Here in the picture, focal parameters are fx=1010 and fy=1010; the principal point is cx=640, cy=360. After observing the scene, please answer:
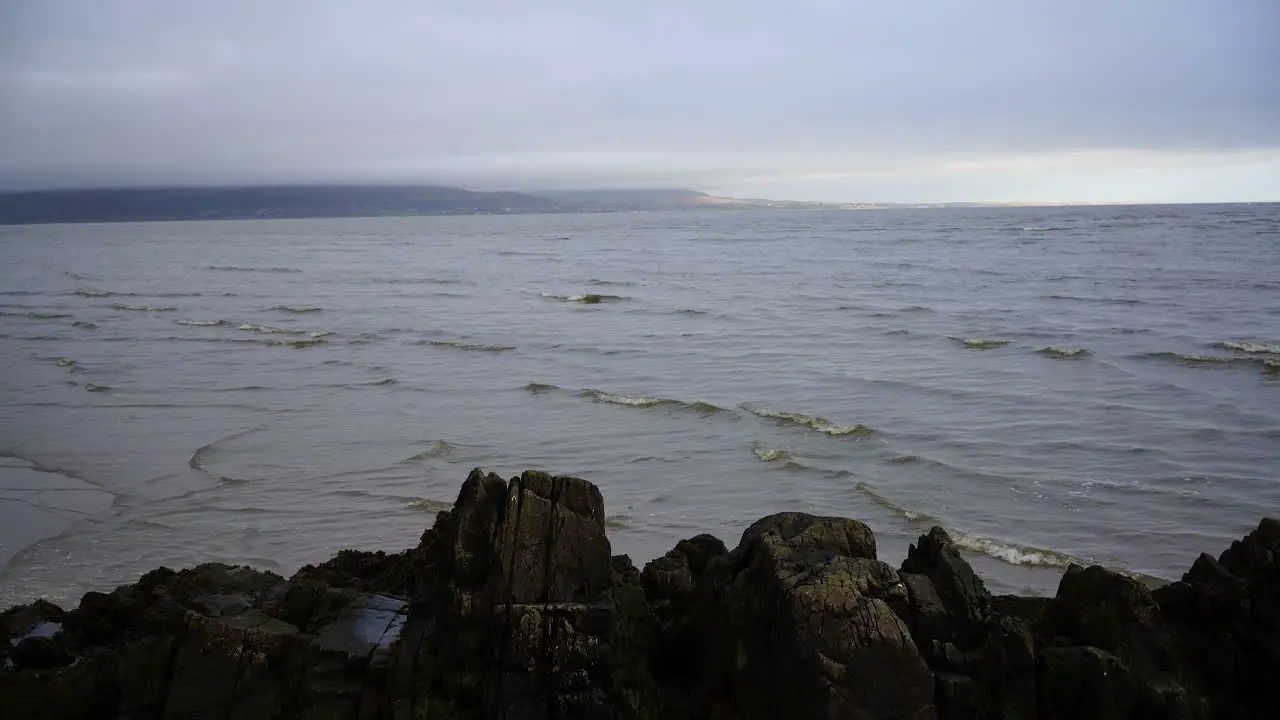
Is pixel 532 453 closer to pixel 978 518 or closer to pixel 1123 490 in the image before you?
pixel 978 518

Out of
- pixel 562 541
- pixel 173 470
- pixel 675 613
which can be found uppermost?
pixel 562 541

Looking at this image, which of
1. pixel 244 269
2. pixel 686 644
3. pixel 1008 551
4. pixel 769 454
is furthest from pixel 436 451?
pixel 244 269

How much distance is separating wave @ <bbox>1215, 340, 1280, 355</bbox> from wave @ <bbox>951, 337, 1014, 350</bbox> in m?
4.17

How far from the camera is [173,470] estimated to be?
39.7 feet

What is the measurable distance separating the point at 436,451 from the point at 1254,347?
1639cm

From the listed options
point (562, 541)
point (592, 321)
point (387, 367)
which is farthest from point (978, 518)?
point (592, 321)

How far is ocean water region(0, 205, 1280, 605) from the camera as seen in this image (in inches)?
380

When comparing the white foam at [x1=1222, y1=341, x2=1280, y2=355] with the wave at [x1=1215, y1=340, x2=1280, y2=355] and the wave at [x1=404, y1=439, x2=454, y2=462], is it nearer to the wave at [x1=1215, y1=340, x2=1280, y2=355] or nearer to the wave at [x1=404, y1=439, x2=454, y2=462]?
the wave at [x1=1215, y1=340, x2=1280, y2=355]

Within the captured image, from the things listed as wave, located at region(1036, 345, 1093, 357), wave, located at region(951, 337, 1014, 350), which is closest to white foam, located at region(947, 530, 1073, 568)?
wave, located at region(1036, 345, 1093, 357)

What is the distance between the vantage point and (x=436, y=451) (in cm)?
1287

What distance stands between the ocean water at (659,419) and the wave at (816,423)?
0.10m

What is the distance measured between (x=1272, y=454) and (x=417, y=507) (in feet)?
32.3

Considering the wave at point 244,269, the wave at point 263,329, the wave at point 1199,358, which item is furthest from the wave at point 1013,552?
the wave at point 244,269

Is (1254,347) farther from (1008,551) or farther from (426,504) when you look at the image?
(426,504)
